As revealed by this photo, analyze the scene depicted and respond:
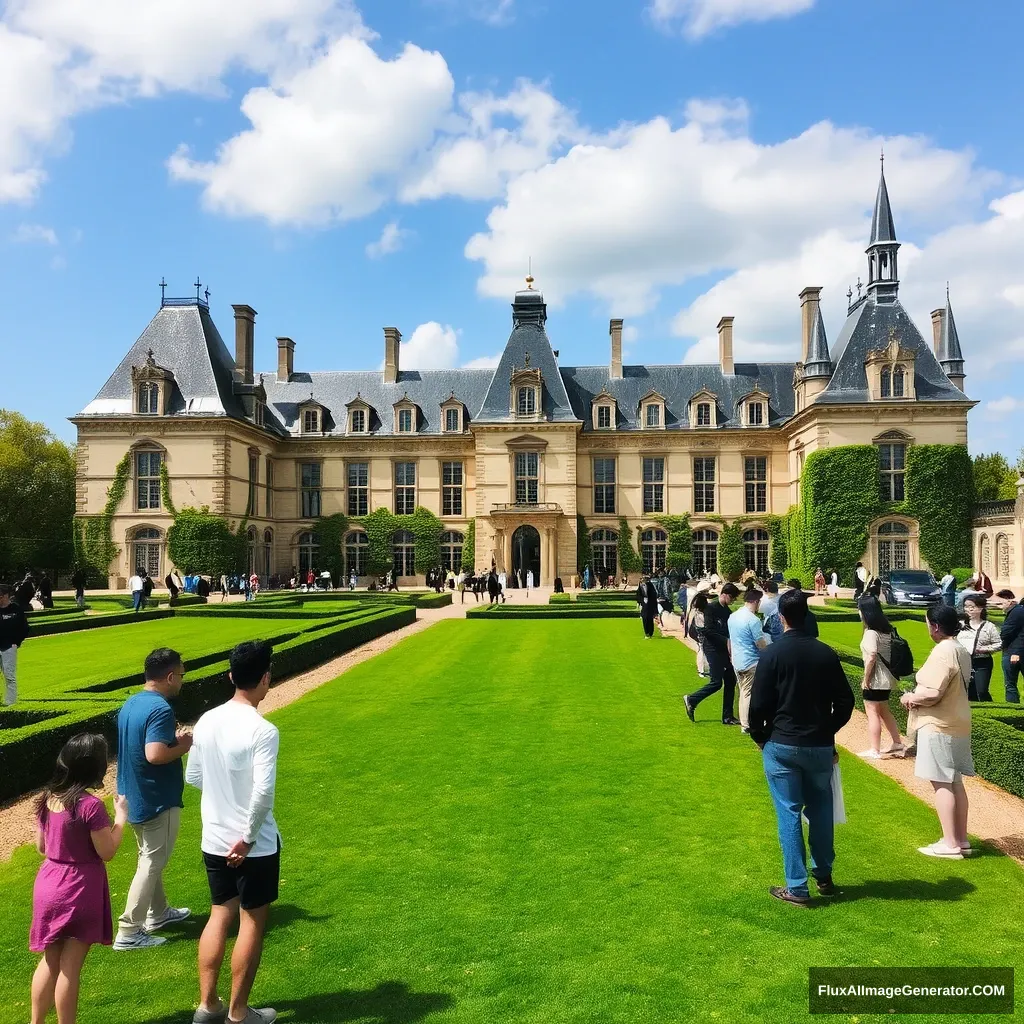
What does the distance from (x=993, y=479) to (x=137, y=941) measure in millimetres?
77483

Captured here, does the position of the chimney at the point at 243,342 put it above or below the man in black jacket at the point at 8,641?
above

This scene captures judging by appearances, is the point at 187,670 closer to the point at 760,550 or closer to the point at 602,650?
the point at 602,650

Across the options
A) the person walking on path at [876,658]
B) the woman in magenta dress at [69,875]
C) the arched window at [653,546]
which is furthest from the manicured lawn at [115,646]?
the arched window at [653,546]

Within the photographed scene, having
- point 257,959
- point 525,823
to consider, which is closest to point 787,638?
point 525,823

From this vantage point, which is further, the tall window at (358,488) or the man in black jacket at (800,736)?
the tall window at (358,488)

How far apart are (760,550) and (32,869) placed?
147 feet

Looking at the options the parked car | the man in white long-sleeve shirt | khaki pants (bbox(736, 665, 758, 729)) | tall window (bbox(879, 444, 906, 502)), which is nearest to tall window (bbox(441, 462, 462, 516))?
tall window (bbox(879, 444, 906, 502))

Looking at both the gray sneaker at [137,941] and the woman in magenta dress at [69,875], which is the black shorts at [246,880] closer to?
the woman in magenta dress at [69,875]

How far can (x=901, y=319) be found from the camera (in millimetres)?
41469

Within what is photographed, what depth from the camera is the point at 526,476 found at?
46.3 metres

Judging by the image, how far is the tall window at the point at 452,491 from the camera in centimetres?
4975

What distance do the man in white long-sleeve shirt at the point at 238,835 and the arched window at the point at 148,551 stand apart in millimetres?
42145

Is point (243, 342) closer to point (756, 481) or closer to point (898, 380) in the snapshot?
point (756, 481)

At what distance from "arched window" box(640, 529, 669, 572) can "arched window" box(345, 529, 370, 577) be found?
1732 centimetres
